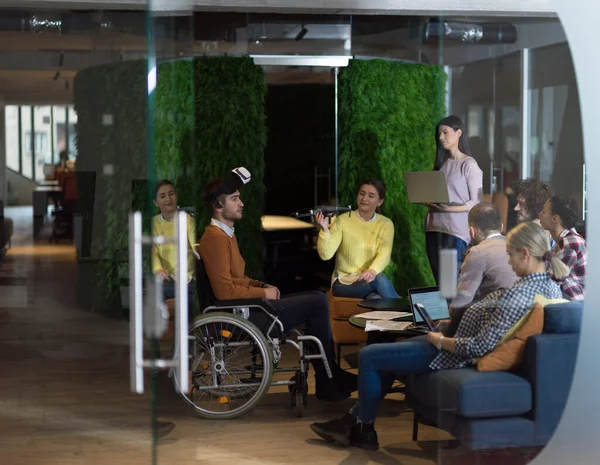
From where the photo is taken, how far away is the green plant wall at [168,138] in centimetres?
318

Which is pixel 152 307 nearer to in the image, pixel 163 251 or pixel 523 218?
pixel 163 251

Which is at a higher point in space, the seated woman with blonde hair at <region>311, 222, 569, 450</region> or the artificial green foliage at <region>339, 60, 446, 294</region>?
the artificial green foliage at <region>339, 60, 446, 294</region>

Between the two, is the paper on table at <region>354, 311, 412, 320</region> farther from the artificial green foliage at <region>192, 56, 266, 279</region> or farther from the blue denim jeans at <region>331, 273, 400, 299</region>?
the artificial green foliage at <region>192, 56, 266, 279</region>

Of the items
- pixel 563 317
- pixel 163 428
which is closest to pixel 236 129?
pixel 563 317

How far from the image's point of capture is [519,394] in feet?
11.2

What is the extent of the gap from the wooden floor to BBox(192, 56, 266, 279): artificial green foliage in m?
1.32

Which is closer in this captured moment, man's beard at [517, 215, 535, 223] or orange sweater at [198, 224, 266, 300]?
man's beard at [517, 215, 535, 223]

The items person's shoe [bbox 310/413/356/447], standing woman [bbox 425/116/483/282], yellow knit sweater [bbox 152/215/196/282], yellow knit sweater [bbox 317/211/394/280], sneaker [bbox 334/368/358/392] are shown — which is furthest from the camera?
yellow knit sweater [bbox 317/211/394/280]

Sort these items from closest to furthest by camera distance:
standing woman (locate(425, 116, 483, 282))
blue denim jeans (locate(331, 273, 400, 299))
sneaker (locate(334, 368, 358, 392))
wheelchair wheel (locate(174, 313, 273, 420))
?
standing woman (locate(425, 116, 483, 282)), wheelchair wheel (locate(174, 313, 273, 420)), sneaker (locate(334, 368, 358, 392)), blue denim jeans (locate(331, 273, 400, 299))

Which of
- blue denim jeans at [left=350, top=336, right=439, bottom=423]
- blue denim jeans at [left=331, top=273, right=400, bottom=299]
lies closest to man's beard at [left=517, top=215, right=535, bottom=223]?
blue denim jeans at [left=350, top=336, right=439, bottom=423]

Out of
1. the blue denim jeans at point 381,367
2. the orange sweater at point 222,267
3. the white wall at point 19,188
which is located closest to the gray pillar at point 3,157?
the white wall at point 19,188

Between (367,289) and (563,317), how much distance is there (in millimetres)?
2624

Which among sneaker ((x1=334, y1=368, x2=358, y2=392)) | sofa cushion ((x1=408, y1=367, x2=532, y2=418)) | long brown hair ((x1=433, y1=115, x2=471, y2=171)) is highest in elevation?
long brown hair ((x1=433, y1=115, x2=471, y2=171))

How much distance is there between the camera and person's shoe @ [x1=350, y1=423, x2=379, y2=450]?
13.9ft
